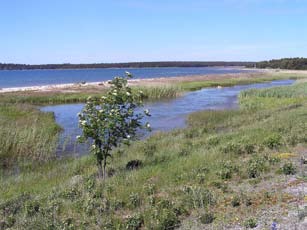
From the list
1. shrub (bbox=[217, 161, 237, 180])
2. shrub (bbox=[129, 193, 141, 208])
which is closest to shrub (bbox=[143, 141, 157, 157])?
shrub (bbox=[217, 161, 237, 180])

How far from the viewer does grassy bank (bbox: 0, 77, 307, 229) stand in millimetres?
7473

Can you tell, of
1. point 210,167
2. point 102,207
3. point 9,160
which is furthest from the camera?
point 9,160

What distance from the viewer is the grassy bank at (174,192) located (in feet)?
24.5

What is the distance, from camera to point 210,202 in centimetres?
812

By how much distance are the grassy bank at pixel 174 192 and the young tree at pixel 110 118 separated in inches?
38.5

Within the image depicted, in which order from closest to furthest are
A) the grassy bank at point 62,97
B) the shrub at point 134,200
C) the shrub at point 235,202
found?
the shrub at point 235,202 < the shrub at point 134,200 < the grassy bank at point 62,97

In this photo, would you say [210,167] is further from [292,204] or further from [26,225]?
[26,225]

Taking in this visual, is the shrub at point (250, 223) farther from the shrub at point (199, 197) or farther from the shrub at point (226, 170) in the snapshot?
the shrub at point (226, 170)

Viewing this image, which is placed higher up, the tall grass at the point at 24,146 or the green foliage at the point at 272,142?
the green foliage at the point at 272,142

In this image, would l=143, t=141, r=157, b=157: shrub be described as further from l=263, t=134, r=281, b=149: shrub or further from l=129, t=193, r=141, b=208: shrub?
l=129, t=193, r=141, b=208: shrub

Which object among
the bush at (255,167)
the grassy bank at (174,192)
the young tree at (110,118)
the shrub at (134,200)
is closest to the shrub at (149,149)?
the grassy bank at (174,192)

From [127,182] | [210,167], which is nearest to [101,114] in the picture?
[127,182]

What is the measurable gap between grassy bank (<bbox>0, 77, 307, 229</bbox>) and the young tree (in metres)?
0.98

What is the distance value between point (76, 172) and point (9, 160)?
4852 millimetres
